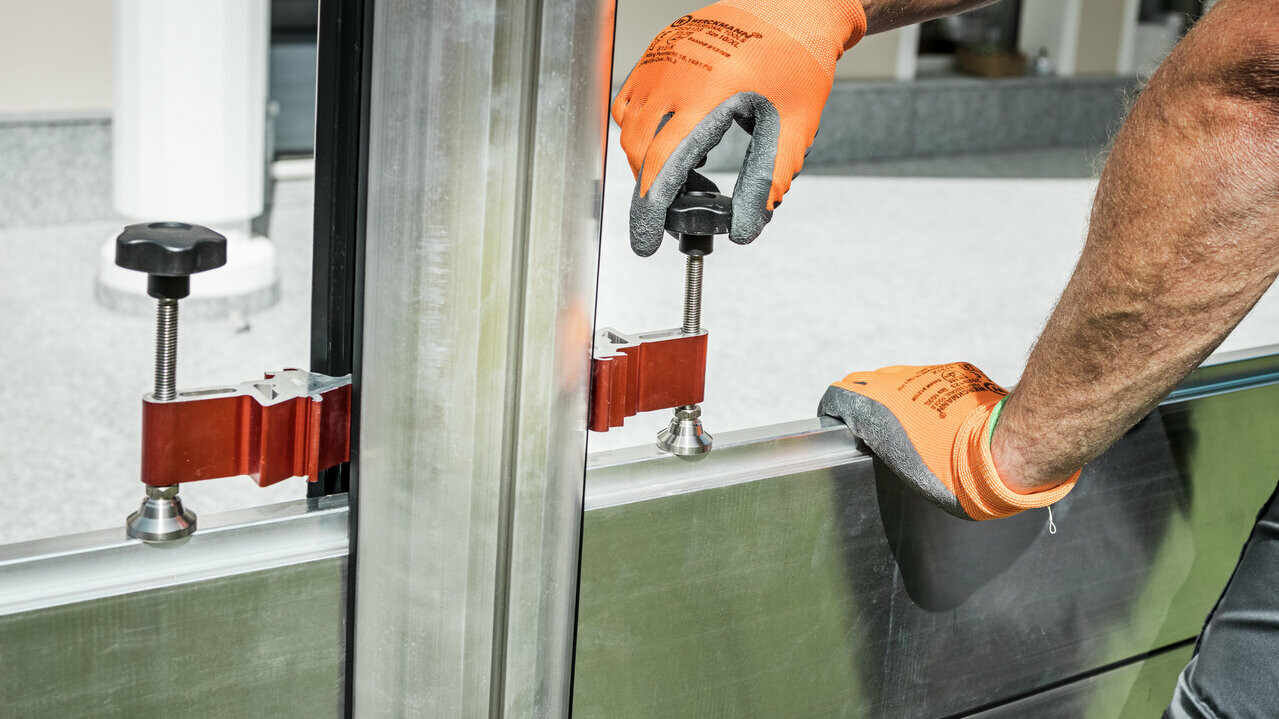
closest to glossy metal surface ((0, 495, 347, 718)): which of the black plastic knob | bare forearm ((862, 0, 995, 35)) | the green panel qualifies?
the green panel

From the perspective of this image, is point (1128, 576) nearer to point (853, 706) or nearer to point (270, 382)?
point (853, 706)

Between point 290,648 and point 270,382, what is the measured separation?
6.2 inches

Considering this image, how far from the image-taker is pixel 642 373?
31.9 inches

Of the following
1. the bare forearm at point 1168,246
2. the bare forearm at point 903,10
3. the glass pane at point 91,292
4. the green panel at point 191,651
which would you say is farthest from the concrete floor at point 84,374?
the bare forearm at point 1168,246

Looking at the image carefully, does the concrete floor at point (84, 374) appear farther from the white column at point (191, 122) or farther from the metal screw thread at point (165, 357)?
the metal screw thread at point (165, 357)

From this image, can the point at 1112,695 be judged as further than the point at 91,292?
No

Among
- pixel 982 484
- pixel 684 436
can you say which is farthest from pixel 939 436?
pixel 684 436

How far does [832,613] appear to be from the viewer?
3.20 feet

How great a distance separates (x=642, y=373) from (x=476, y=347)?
0.18m

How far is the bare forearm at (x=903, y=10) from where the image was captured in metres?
1.01

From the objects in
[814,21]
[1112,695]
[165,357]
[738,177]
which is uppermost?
[814,21]

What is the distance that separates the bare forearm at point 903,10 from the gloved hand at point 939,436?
0.95 ft

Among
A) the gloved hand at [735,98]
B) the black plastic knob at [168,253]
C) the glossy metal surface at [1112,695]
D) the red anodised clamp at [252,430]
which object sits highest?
the gloved hand at [735,98]

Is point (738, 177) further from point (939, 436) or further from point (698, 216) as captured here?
point (939, 436)
